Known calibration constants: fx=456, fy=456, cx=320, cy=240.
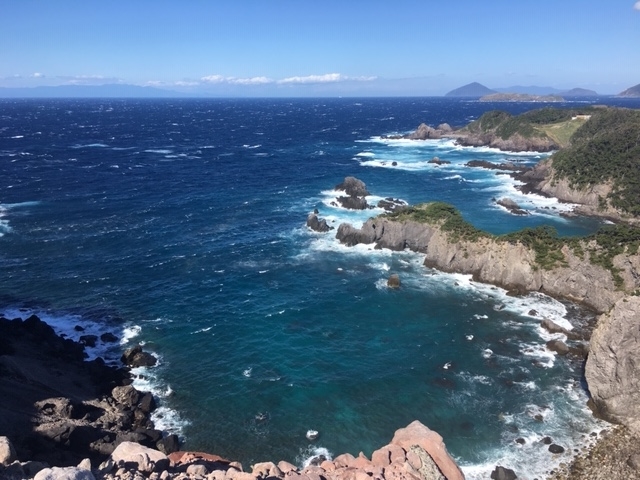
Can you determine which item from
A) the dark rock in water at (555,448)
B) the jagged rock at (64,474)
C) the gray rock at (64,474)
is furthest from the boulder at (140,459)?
the dark rock in water at (555,448)

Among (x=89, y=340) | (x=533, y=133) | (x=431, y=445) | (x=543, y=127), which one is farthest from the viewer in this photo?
(x=543, y=127)

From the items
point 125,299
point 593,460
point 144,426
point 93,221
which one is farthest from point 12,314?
point 593,460

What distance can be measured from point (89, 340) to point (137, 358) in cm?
840

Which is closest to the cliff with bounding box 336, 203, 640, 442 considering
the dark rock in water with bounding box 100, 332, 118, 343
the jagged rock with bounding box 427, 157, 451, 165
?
the dark rock in water with bounding box 100, 332, 118, 343

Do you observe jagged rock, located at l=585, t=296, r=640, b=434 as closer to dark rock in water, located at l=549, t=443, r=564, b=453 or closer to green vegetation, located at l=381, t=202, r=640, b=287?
dark rock in water, located at l=549, t=443, r=564, b=453

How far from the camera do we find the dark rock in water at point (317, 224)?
306 ft

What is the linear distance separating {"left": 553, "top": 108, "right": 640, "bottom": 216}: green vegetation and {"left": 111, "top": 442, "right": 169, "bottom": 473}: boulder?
4158 inches

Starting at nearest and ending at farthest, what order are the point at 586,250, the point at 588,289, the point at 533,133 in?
the point at 588,289 < the point at 586,250 < the point at 533,133

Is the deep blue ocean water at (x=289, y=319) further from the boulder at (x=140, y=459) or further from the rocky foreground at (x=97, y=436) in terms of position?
the boulder at (x=140, y=459)

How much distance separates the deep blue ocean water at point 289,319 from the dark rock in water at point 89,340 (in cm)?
170

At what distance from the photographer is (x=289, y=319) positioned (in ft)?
202

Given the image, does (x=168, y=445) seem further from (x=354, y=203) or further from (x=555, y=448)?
(x=354, y=203)

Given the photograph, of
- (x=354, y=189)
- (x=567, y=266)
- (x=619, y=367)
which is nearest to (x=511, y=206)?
(x=354, y=189)

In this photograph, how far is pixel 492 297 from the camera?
66312 mm
